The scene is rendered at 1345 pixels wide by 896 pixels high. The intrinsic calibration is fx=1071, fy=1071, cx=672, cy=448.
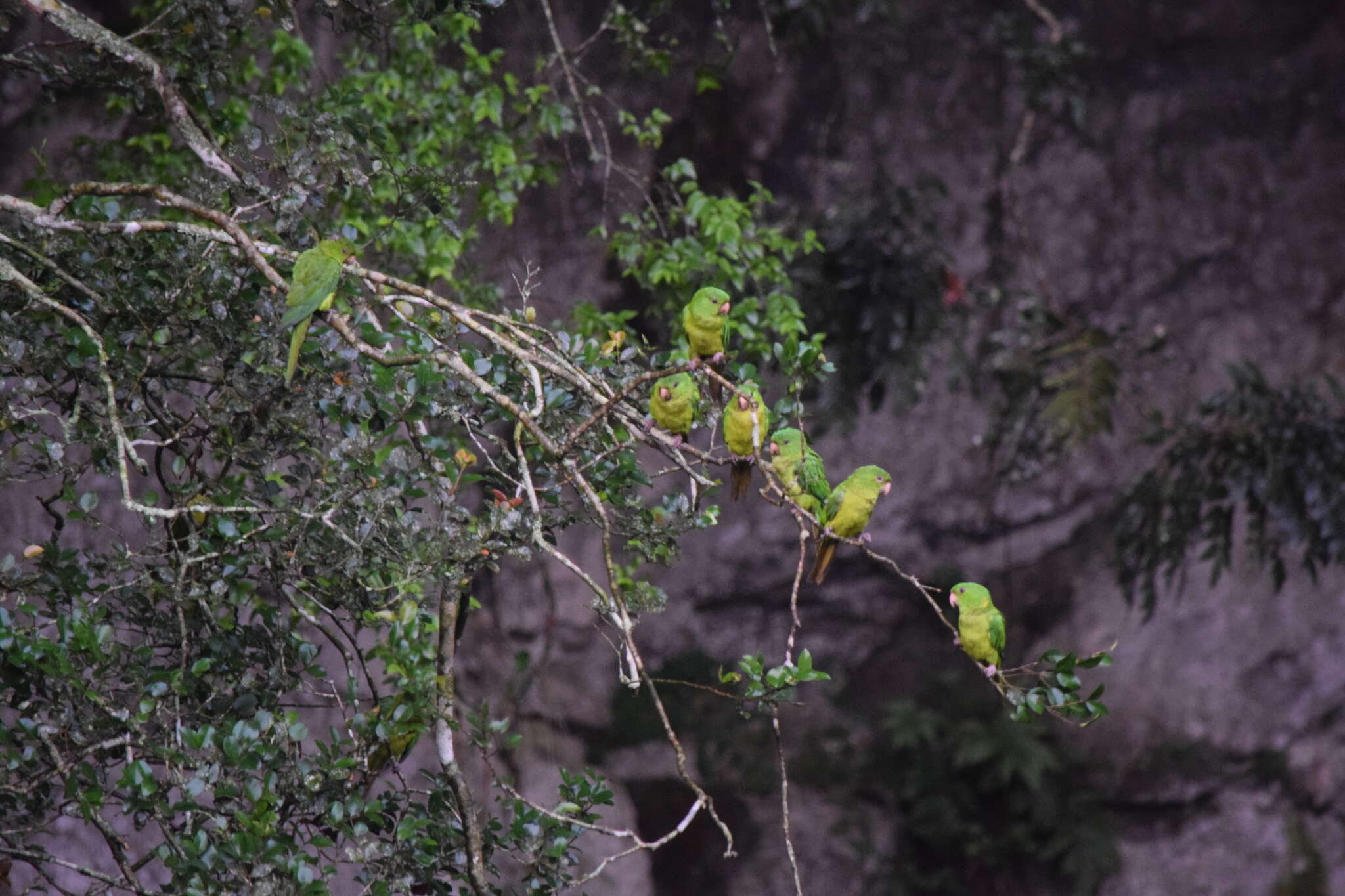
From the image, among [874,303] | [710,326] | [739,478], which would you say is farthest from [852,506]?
[874,303]

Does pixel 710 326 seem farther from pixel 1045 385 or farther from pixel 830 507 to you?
pixel 1045 385

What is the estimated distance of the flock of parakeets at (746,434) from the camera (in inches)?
69.2

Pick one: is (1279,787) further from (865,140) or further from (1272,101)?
(865,140)

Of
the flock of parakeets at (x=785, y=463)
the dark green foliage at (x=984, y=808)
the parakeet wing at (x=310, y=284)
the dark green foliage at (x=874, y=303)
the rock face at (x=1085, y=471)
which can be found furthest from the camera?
the rock face at (x=1085, y=471)

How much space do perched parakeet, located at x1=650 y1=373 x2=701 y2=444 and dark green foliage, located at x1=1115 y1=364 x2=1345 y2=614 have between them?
283 centimetres

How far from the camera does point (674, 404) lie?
1851 mm

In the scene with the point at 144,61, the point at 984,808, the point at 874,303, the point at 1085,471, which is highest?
the point at 1085,471

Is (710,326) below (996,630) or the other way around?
the other way around

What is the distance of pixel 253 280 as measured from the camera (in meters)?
1.89

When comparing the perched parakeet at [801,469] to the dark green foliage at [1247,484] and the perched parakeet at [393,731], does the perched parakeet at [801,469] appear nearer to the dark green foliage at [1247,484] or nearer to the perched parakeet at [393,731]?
the perched parakeet at [393,731]

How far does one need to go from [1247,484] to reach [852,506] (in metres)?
2.58

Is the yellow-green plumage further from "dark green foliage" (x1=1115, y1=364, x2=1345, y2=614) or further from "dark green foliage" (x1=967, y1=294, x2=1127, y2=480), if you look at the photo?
"dark green foliage" (x1=1115, y1=364, x2=1345, y2=614)

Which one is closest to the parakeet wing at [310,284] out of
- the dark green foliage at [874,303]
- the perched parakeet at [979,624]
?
the perched parakeet at [979,624]

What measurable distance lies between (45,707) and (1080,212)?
18.9 ft
